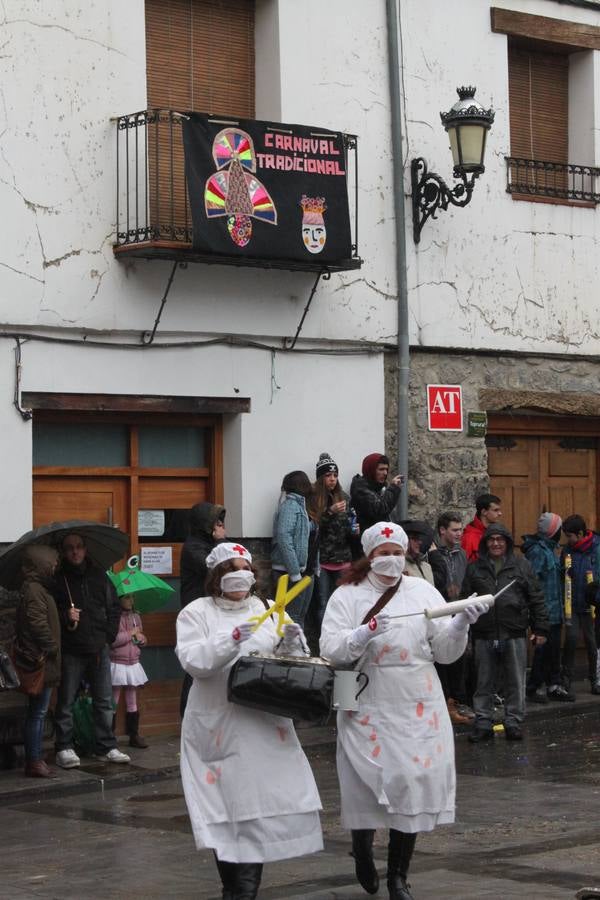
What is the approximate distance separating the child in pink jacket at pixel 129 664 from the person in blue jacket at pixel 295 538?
1361 mm

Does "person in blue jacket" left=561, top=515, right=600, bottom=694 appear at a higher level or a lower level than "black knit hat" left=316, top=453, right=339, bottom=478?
lower

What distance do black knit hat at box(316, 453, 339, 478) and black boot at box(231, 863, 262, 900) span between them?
6.87 m

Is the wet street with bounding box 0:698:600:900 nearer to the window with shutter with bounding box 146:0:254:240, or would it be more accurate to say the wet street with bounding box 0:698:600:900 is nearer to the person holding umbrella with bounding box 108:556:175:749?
the person holding umbrella with bounding box 108:556:175:749

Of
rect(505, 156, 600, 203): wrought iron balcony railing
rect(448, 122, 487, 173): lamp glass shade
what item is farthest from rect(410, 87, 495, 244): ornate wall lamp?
rect(505, 156, 600, 203): wrought iron balcony railing

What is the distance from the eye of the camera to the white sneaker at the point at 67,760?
484 inches

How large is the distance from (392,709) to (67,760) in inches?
194

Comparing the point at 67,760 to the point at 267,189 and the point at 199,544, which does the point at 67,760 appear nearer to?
the point at 199,544

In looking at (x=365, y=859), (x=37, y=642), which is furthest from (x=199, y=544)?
(x=365, y=859)

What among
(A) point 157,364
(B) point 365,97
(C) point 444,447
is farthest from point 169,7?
(C) point 444,447

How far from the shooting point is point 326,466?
1414 centimetres

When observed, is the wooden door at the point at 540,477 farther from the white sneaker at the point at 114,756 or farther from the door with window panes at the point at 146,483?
the white sneaker at the point at 114,756

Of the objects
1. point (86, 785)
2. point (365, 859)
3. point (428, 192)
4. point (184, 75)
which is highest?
point (184, 75)

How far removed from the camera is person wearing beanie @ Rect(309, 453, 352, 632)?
14148mm

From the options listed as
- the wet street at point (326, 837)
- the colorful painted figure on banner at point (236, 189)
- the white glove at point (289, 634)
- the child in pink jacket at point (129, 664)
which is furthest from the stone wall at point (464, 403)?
the white glove at point (289, 634)
